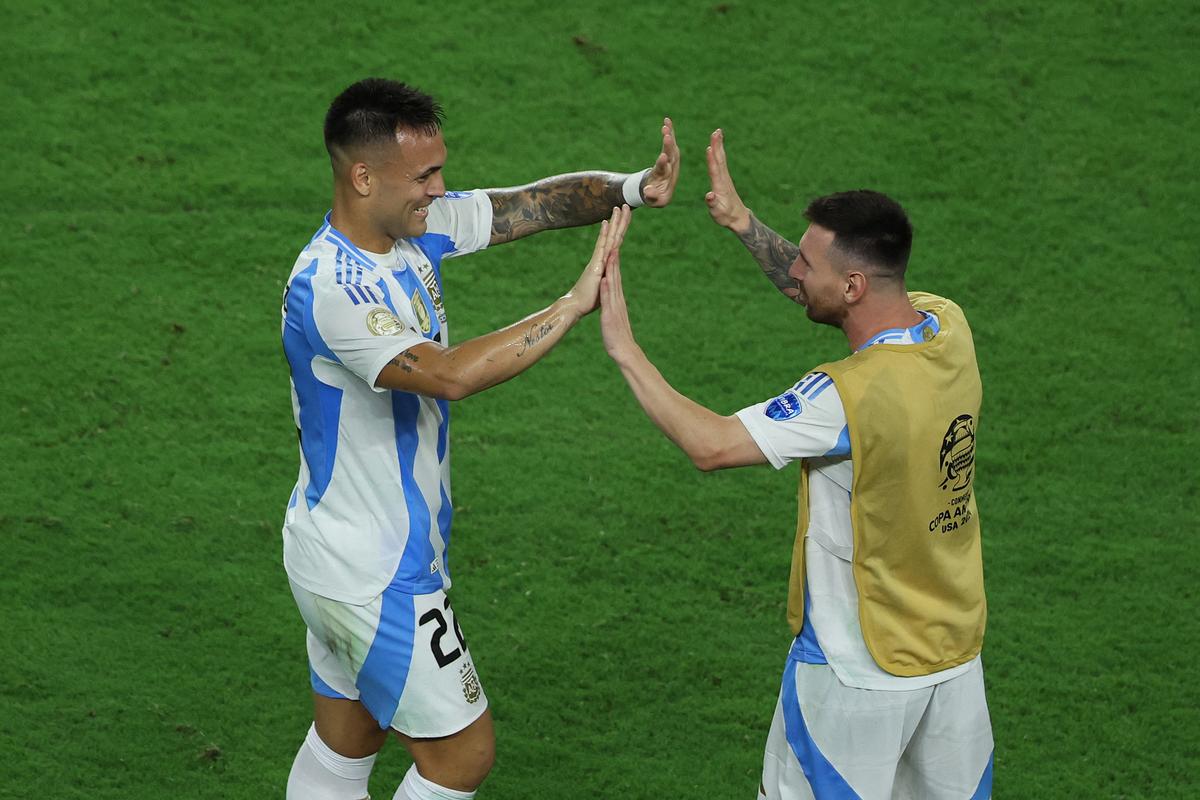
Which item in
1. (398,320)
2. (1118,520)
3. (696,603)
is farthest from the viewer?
(1118,520)

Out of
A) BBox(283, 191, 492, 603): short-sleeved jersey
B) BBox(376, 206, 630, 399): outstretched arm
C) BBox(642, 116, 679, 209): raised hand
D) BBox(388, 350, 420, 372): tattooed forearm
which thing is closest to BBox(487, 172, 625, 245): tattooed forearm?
BBox(642, 116, 679, 209): raised hand

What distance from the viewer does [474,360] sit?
3.22 metres

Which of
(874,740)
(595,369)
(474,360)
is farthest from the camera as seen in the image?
(595,369)

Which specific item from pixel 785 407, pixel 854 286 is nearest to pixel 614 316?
pixel 785 407

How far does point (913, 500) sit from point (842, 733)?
569 mm

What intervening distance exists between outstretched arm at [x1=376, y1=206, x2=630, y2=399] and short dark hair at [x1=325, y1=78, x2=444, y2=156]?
1.75 ft

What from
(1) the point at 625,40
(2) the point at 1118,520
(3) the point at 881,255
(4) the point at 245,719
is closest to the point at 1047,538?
(2) the point at 1118,520

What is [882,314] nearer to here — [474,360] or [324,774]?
[474,360]

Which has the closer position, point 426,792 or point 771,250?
point 426,792

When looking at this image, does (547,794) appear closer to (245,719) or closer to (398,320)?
(245,719)

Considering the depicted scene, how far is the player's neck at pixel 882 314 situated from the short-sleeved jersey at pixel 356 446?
1.00 meters

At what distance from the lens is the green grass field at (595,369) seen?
4730 millimetres

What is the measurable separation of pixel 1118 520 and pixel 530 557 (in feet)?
7.35

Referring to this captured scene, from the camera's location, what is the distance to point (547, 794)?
14.6 feet
